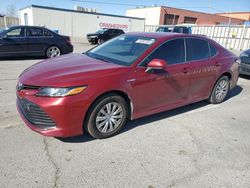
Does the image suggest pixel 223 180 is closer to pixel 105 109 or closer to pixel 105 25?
pixel 105 109

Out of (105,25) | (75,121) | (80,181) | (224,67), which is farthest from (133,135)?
(105,25)

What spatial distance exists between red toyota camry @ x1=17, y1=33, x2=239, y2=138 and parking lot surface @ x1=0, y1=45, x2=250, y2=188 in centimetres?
28

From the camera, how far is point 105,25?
31625 millimetres

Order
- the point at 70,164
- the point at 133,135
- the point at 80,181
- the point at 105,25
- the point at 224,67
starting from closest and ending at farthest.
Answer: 1. the point at 80,181
2. the point at 70,164
3. the point at 133,135
4. the point at 224,67
5. the point at 105,25

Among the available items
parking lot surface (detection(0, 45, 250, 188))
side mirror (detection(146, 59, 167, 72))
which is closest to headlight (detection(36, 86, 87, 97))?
parking lot surface (detection(0, 45, 250, 188))

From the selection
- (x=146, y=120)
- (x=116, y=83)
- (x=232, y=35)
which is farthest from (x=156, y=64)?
(x=232, y=35)

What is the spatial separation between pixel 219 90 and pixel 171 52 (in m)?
1.97

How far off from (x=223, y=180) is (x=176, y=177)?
0.56m

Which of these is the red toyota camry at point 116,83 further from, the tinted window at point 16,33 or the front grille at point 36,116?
the tinted window at point 16,33

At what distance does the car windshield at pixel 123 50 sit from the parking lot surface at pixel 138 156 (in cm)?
116

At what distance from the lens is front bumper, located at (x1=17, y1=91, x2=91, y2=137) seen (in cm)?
283

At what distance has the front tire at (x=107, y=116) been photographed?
316 centimetres

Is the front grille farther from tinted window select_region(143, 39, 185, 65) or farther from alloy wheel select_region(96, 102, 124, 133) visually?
tinted window select_region(143, 39, 185, 65)

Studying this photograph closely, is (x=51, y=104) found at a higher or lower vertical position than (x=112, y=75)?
lower
